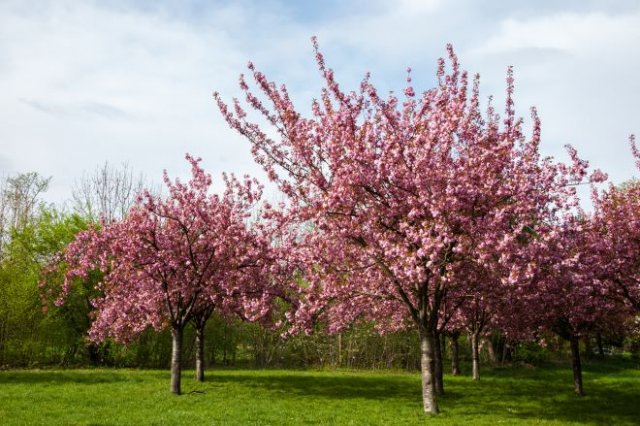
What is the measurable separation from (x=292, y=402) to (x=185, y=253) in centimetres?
715

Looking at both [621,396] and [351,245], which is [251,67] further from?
[621,396]

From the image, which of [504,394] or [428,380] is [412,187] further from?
[504,394]

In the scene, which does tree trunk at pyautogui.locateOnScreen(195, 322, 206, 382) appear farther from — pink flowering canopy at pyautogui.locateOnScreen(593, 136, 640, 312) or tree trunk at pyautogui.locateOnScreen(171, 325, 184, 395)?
pink flowering canopy at pyautogui.locateOnScreen(593, 136, 640, 312)

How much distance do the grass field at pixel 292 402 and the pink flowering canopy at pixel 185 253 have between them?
10.8 ft

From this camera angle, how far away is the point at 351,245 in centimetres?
1648

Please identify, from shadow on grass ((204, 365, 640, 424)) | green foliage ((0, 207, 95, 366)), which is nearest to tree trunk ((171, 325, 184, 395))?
shadow on grass ((204, 365, 640, 424))

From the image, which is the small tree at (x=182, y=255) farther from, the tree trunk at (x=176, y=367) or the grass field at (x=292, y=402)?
the grass field at (x=292, y=402)

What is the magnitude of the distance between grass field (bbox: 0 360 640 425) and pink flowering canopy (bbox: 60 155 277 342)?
329 centimetres

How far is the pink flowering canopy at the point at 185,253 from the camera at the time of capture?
20.2 meters

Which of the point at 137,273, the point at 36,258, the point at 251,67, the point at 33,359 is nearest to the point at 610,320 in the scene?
the point at 251,67

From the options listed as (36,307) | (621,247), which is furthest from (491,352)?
(36,307)

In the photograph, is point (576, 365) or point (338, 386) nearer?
point (576, 365)

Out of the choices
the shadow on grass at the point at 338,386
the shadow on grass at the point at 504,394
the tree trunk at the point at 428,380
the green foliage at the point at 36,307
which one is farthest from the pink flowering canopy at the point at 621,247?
the green foliage at the point at 36,307

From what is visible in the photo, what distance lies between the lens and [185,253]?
20969 millimetres
